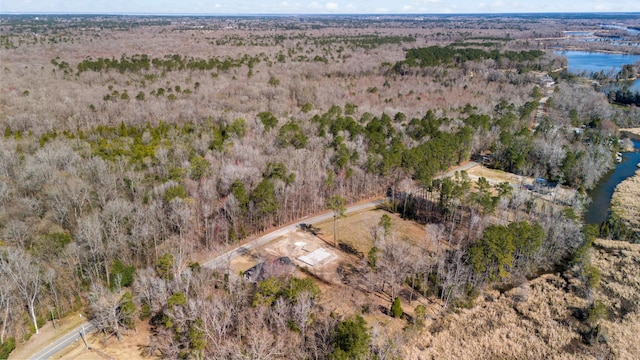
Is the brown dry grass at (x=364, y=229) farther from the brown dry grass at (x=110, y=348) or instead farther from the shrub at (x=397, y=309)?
the brown dry grass at (x=110, y=348)

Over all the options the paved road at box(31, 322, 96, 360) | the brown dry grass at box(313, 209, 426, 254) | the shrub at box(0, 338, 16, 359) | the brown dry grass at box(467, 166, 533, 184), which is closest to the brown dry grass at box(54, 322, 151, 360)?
the paved road at box(31, 322, 96, 360)

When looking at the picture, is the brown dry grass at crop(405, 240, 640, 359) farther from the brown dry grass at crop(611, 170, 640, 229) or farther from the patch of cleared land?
the patch of cleared land

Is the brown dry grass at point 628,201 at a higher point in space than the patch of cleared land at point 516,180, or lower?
lower

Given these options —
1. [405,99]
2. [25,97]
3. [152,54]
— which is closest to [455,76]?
[405,99]

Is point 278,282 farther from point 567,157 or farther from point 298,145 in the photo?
point 567,157

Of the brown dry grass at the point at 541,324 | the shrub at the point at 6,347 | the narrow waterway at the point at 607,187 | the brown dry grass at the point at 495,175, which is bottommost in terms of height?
the narrow waterway at the point at 607,187

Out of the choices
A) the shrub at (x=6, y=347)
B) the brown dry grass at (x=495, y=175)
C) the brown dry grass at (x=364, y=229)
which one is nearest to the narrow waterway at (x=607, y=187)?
the brown dry grass at (x=495, y=175)

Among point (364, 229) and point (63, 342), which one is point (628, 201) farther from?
point (63, 342)


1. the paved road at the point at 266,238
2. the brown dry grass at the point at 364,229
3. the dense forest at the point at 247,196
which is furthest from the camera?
the brown dry grass at the point at 364,229
